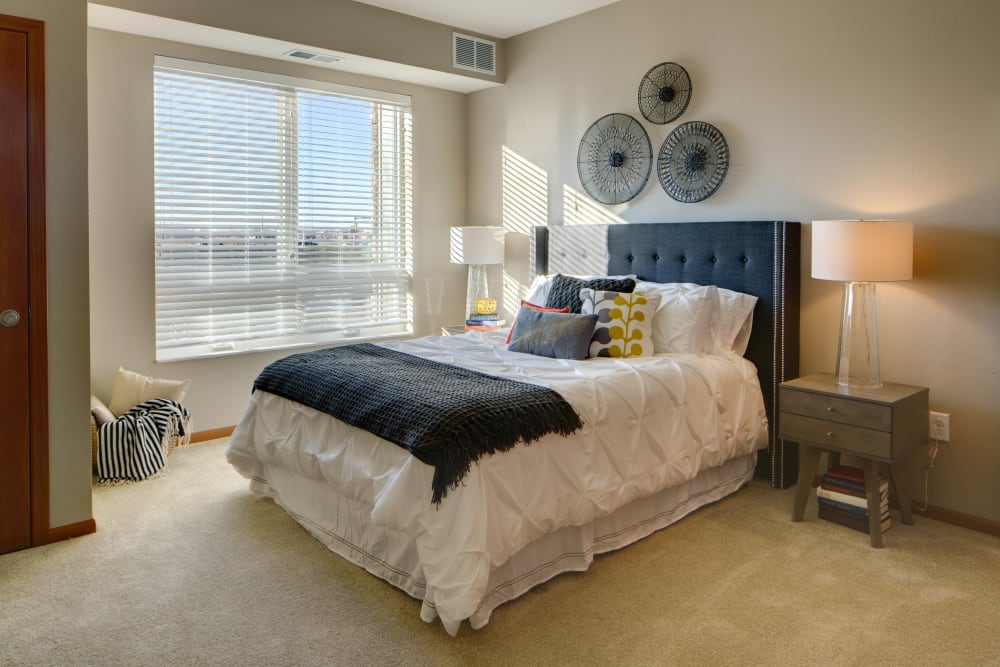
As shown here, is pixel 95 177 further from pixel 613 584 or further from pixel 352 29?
pixel 613 584

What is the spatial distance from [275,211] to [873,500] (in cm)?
366

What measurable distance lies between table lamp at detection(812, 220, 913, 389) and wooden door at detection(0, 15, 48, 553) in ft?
10.4

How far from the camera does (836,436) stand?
3.00 meters

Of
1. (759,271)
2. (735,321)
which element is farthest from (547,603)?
(759,271)

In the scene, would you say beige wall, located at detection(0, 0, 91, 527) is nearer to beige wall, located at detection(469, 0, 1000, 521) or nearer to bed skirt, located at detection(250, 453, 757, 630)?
bed skirt, located at detection(250, 453, 757, 630)

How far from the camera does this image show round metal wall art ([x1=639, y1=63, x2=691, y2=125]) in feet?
13.1

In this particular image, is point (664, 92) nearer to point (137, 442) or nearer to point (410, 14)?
point (410, 14)

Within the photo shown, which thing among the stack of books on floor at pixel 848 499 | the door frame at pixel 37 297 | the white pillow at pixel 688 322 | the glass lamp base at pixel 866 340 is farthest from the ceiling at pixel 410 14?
the stack of books on floor at pixel 848 499

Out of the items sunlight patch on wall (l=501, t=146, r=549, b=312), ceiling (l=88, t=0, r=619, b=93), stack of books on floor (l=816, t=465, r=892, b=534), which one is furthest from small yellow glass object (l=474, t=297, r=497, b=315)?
stack of books on floor (l=816, t=465, r=892, b=534)

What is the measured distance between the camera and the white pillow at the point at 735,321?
3564mm

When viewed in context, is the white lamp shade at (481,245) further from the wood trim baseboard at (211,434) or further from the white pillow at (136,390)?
the white pillow at (136,390)

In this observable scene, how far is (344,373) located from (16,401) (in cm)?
125

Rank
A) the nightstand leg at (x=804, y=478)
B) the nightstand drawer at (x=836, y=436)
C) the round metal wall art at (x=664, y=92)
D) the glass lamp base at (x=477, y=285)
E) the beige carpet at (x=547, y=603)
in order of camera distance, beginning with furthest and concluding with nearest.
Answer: the glass lamp base at (x=477, y=285) → the round metal wall art at (x=664, y=92) → the nightstand leg at (x=804, y=478) → the nightstand drawer at (x=836, y=436) → the beige carpet at (x=547, y=603)

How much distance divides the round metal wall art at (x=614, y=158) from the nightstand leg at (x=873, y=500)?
2055 millimetres
